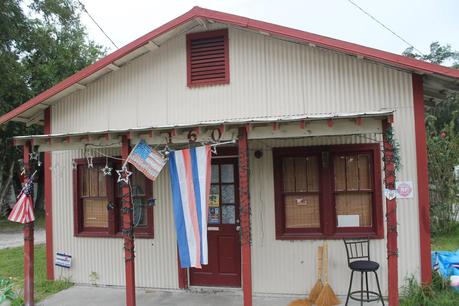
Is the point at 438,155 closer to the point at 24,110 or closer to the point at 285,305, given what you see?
→ the point at 285,305

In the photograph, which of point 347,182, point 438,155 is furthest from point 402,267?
point 438,155

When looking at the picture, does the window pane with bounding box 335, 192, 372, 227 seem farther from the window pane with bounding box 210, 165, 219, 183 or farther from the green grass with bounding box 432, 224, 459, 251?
the green grass with bounding box 432, 224, 459, 251

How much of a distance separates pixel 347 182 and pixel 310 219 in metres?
0.89

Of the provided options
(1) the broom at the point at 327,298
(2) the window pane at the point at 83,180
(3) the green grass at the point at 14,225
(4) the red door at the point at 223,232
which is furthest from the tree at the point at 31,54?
(1) the broom at the point at 327,298

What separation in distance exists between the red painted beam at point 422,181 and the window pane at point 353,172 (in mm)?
951

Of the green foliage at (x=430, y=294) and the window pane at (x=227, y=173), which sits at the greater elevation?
the window pane at (x=227, y=173)

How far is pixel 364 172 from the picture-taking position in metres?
7.29

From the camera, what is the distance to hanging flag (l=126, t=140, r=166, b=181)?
6.41 meters

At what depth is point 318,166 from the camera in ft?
24.3

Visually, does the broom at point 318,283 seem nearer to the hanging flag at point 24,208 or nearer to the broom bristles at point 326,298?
the broom bristles at point 326,298

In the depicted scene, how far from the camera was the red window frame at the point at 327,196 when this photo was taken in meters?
7.11

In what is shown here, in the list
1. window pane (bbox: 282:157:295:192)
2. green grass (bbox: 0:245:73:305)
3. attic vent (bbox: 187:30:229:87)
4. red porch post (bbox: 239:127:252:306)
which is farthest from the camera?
green grass (bbox: 0:245:73:305)

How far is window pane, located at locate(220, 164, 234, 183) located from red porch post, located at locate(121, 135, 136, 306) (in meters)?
2.03

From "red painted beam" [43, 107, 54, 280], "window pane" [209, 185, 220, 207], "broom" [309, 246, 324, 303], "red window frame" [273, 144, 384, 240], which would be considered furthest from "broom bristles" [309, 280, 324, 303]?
"red painted beam" [43, 107, 54, 280]
